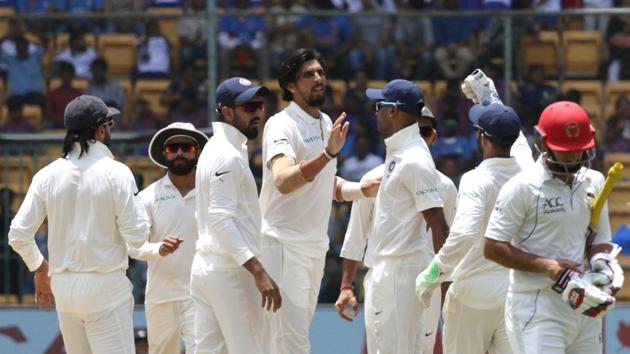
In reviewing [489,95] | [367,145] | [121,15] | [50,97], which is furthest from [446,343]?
[50,97]

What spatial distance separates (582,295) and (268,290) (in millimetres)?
1933

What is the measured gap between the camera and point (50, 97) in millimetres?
13227

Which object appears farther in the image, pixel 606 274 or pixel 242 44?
pixel 242 44

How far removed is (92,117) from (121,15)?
430 centimetres

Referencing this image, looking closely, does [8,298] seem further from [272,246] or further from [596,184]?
[596,184]

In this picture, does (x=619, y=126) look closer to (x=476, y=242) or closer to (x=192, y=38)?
(x=192, y=38)

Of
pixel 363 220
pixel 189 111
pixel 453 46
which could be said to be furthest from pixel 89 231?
pixel 453 46

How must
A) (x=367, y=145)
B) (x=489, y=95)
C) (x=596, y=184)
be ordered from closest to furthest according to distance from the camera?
(x=596, y=184)
(x=489, y=95)
(x=367, y=145)

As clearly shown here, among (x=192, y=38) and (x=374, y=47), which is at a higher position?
(x=192, y=38)

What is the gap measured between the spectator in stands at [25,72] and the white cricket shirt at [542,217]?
723 centimetres

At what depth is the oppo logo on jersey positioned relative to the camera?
6.82 metres

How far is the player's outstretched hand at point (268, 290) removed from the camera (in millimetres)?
7867

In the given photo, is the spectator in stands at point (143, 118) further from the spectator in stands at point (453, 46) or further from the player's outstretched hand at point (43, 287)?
the player's outstretched hand at point (43, 287)

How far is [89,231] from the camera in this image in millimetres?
8141
